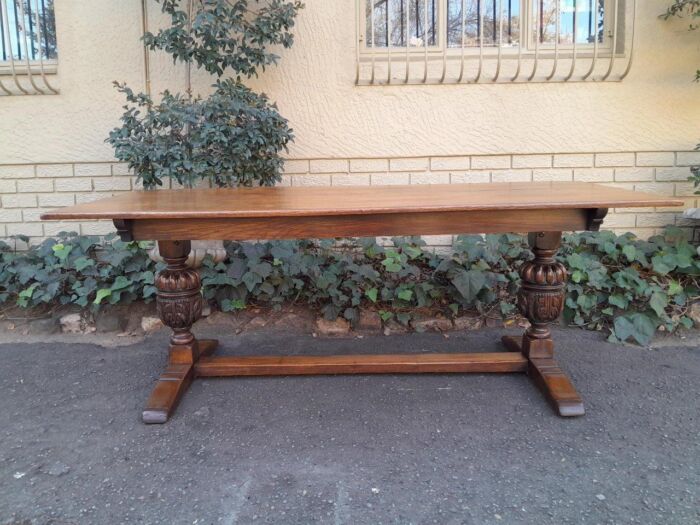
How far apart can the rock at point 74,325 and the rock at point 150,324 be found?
340 mm

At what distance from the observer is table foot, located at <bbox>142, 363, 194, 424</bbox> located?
2246 millimetres

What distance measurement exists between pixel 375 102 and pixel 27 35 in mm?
2593

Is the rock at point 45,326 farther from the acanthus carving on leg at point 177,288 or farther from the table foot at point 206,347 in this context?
the acanthus carving on leg at point 177,288

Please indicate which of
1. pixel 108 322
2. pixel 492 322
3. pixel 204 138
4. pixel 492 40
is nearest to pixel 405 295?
pixel 492 322

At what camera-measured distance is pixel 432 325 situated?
133 inches

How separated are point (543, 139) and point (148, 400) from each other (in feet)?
10.1

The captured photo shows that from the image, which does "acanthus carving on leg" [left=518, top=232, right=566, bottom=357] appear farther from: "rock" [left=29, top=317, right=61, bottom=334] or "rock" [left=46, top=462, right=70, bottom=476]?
"rock" [left=29, top=317, right=61, bottom=334]

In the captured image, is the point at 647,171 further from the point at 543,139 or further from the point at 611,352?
the point at 611,352

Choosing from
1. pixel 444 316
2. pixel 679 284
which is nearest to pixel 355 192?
pixel 444 316

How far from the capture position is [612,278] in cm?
338

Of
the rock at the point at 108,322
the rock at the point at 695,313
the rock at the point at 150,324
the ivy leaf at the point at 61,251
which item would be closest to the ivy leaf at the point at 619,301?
the rock at the point at 695,313

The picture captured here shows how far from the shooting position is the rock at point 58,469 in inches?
75.4

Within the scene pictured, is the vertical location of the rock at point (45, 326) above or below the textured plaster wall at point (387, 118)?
below

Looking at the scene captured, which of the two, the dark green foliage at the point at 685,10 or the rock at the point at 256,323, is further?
the dark green foliage at the point at 685,10
